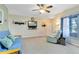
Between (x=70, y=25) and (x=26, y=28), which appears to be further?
(x=70, y=25)

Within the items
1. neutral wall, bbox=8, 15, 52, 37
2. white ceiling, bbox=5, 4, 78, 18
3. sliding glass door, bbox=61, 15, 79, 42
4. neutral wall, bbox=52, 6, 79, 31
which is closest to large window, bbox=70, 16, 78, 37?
sliding glass door, bbox=61, 15, 79, 42

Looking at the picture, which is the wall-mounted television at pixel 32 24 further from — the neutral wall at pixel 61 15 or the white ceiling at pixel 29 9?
the neutral wall at pixel 61 15

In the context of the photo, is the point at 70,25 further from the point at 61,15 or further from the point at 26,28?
the point at 26,28

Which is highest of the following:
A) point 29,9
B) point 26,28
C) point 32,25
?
point 29,9

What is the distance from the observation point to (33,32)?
4047 millimetres

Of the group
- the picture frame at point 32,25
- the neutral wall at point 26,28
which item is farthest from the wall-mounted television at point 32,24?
the neutral wall at point 26,28

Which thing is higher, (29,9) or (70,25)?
(29,9)

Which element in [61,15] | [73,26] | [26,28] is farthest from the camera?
[73,26]

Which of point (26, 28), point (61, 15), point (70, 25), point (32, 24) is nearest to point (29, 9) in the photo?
point (32, 24)

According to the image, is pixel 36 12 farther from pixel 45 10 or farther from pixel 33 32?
pixel 33 32

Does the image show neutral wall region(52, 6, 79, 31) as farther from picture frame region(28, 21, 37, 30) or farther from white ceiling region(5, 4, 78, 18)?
picture frame region(28, 21, 37, 30)
